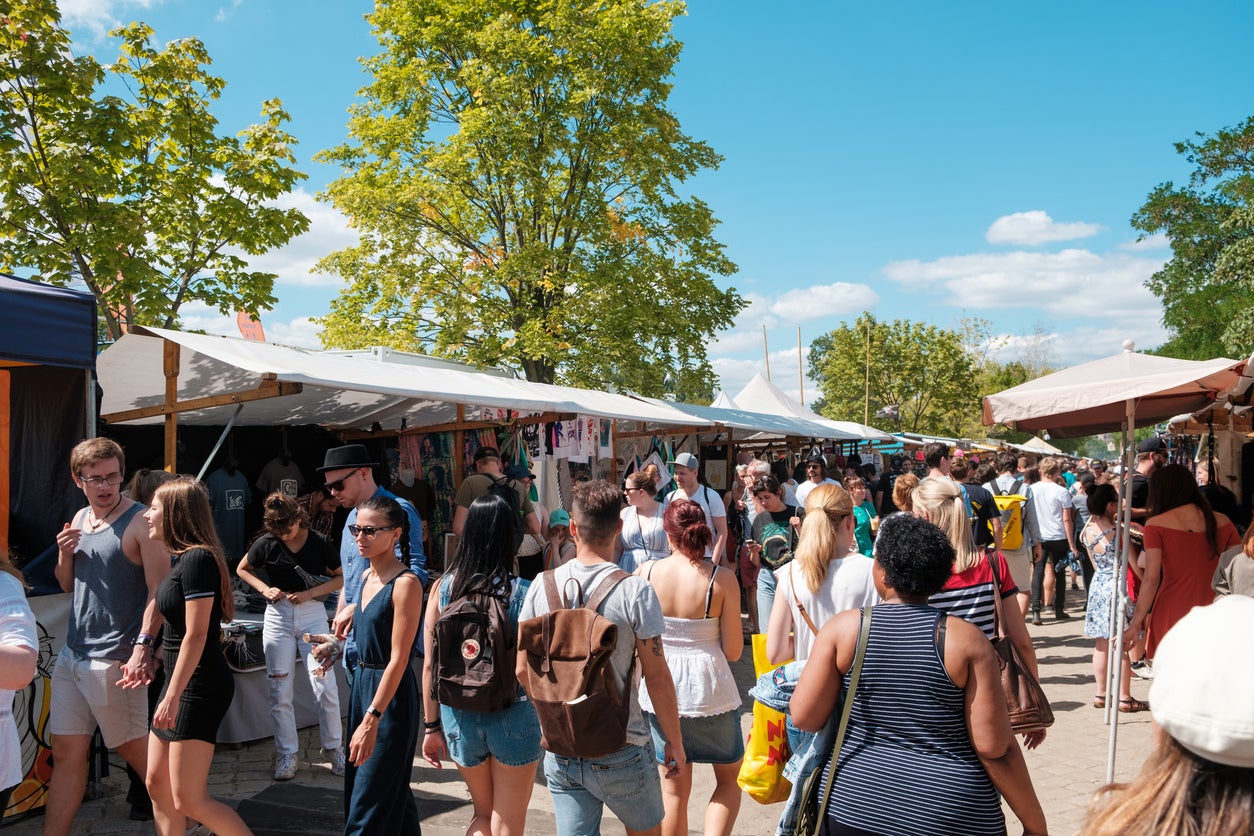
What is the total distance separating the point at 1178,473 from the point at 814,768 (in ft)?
14.6

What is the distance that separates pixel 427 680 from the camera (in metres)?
3.32

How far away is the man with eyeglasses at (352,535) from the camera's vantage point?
3.87 metres

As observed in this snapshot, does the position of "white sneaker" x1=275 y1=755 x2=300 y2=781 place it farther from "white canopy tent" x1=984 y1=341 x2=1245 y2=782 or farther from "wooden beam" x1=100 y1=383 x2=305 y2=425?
"white canopy tent" x1=984 y1=341 x2=1245 y2=782

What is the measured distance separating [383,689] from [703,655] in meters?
1.27

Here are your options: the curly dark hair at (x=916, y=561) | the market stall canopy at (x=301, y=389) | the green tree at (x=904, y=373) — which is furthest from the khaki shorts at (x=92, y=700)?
the green tree at (x=904, y=373)

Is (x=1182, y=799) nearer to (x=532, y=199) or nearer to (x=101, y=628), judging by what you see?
(x=101, y=628)

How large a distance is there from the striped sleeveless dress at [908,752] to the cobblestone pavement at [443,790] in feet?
7.48

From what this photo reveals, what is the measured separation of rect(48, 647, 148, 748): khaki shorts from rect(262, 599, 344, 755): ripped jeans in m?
1.36

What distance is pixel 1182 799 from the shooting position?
3.93 feet

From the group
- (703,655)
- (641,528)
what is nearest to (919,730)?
(703,655)

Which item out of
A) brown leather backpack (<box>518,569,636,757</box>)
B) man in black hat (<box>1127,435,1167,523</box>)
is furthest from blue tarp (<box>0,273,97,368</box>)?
man in black hat (<box>1127,435,1167,523</box>)

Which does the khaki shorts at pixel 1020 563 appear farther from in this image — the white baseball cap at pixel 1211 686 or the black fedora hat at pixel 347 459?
the white baseball cap at pixel 1211 686

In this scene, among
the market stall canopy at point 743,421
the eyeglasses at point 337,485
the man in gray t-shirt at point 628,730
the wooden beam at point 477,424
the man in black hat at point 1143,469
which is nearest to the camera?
the man in gray t-shirt at point 628,730

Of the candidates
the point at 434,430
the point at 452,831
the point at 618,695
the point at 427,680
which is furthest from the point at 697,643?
the point at 434,430
